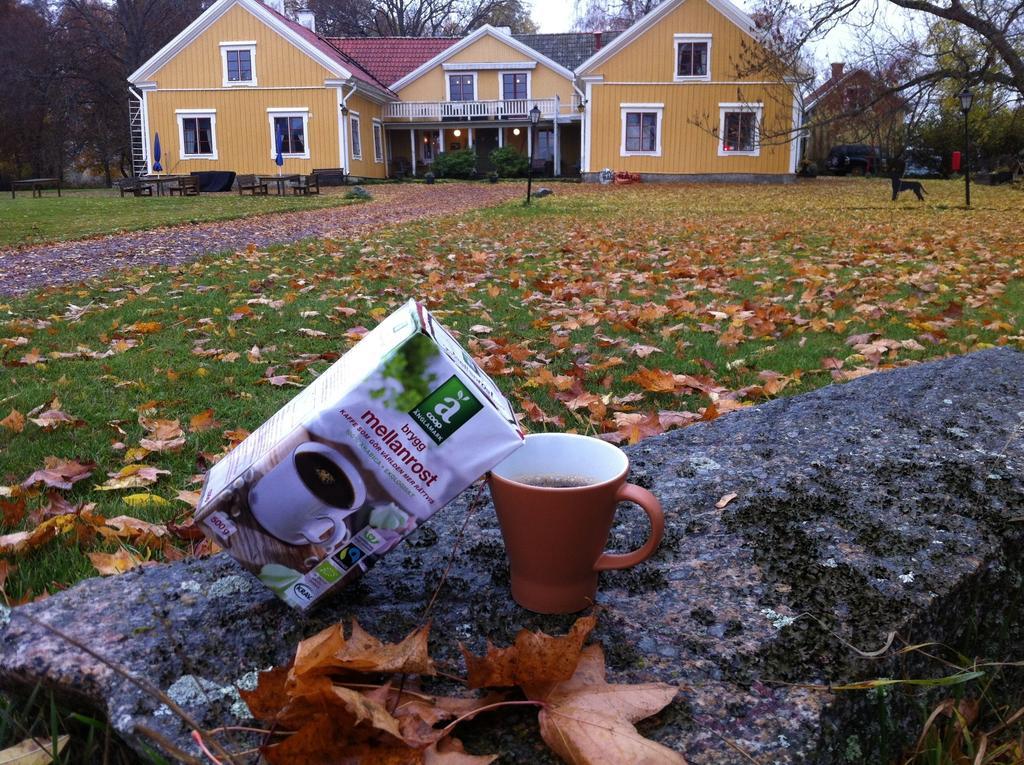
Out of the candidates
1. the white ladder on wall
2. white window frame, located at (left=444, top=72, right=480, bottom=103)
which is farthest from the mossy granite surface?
white window frame, located at (left=444, top=72, right=480, bottom=103)

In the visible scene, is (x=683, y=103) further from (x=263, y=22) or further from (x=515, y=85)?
(x=263, y=22)

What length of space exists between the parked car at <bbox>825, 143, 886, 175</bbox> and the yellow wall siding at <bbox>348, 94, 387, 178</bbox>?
2120cm

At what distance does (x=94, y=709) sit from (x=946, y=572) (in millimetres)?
1348

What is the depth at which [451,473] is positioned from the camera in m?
1.11

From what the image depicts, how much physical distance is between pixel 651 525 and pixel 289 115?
98.5 ft

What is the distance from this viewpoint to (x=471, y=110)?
108ft

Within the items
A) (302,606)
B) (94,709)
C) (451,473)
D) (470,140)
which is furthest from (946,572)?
(470,140)

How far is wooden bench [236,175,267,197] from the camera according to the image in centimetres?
2391

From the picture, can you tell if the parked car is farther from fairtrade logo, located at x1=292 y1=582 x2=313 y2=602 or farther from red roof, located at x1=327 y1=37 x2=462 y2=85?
fairtrade logo, located at x1=292 y1=582 x2=313 y2=602

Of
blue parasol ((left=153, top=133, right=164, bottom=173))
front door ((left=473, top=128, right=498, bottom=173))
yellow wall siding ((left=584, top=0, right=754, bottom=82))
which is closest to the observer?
yellow wall siding ((left=584, top=0, right=754, bottom=82))

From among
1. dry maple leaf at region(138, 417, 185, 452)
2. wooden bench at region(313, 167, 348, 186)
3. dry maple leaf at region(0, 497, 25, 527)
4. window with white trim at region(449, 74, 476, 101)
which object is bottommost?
dry maple leaf at region(0, 497, 25, 527)

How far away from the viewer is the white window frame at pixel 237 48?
28.1 m

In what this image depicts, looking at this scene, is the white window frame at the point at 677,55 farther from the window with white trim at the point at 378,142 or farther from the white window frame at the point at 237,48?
the white window frame at the point at 237,48

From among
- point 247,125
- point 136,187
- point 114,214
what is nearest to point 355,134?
point 247,125
